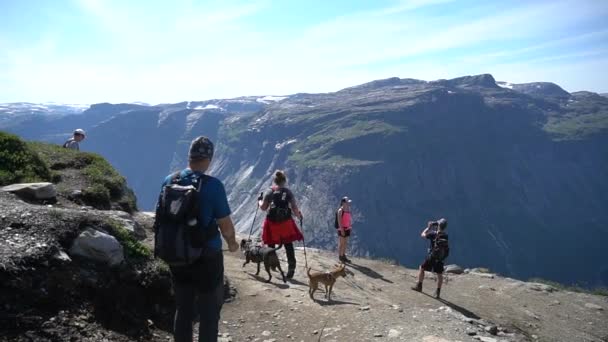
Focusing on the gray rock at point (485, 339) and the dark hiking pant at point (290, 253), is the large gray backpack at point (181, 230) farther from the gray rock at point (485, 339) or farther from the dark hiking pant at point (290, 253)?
the dark hiking pant at point (290, 253)

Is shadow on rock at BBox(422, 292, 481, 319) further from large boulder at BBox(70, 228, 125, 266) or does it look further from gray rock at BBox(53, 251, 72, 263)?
gray rock at BBox(53, 251, 72, 263)

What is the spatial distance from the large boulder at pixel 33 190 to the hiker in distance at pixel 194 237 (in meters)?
6.71

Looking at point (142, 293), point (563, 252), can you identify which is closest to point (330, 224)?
point (563, 252)

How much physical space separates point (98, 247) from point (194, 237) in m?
3.51

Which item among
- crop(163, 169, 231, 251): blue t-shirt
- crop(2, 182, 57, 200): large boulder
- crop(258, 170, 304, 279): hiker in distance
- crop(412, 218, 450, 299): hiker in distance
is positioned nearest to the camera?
crop(163, 169, 231, 251): blue t-shirt

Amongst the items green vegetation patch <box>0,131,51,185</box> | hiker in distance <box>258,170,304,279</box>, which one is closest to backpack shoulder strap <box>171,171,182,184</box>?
hiker in distance <box>258,170,304,279</box>

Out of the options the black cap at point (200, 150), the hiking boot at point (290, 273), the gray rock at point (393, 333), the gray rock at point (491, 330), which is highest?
the black cap at point (200, 150)

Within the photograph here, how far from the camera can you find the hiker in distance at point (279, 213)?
13.1m

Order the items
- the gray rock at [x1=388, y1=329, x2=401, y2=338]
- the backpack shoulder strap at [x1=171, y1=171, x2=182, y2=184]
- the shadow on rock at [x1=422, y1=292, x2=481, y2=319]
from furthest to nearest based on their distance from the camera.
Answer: the shadow on rock at [x1=422, y1=292, x2=481, y2=319] < the gray rock at [x1=388, y1=329, x2=401, y2=338] < the backpack shoulder strap at [x1=171, y1=171, x2=182, y2=184]

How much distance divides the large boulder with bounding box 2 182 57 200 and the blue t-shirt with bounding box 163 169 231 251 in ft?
22.3

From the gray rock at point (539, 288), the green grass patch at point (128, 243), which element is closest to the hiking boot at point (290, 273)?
the green grass patch at point (128, 243)

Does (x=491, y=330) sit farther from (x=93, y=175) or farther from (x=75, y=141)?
(x=75, y=141)

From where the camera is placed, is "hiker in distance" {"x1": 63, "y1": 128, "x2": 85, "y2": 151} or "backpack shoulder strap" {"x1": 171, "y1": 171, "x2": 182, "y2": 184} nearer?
"backpack shoulder strap" {"x1": 171, "y1": 171, "x2": 182, "y2": 184}

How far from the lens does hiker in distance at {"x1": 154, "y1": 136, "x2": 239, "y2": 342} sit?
5.69 m
